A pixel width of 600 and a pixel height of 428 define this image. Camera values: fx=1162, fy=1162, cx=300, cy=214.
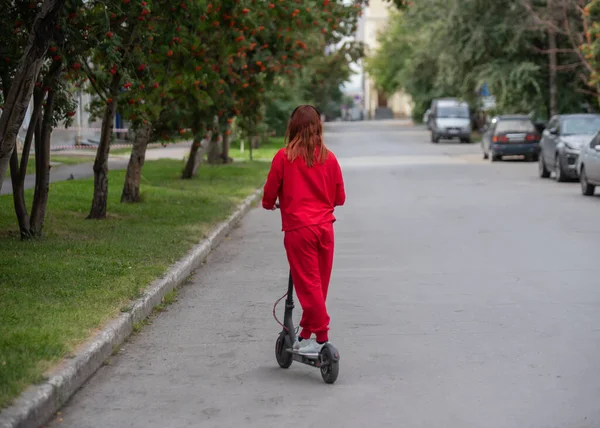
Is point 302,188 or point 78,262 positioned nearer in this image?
point 302,188

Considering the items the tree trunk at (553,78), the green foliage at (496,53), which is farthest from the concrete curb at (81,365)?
the green foliage at (496,53)

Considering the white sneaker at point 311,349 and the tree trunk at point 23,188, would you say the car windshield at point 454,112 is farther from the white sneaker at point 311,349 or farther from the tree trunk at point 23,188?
the white sneaker at point 311,349

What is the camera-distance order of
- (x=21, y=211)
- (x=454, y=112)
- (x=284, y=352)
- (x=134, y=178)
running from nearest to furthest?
(x=284, y=352) → (x=21, y=211) → (x=134, y=178) → (x=454, y=112)

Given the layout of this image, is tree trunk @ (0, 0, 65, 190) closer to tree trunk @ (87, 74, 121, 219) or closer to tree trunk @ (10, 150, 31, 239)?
tree trunk @ (10, 150, 31, 239)

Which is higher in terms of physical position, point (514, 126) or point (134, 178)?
point (514, 126)

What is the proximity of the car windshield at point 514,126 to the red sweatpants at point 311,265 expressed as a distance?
32.0 m

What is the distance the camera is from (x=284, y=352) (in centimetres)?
740

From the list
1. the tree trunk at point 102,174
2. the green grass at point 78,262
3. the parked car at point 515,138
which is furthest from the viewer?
the parked car at point 515,138

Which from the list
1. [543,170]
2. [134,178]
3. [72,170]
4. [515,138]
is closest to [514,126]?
[515,138]

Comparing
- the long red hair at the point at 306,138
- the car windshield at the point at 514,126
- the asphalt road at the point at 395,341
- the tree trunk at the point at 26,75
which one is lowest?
the asphalt road at the point at 395,341

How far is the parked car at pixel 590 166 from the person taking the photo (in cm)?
2206

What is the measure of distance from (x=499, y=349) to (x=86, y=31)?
22.1ft

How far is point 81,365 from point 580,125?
2327 cm

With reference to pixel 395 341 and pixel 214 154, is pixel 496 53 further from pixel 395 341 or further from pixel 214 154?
pixel 395 341
